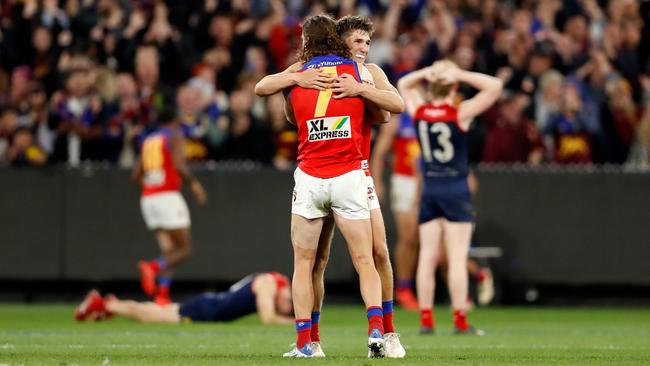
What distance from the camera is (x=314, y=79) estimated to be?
921 centimetres

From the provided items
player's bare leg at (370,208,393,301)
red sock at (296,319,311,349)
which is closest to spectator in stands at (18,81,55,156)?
player's bare leg at (370,208,393,301)

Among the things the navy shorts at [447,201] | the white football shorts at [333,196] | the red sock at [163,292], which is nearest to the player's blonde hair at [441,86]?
the navy shorts at [447,201]

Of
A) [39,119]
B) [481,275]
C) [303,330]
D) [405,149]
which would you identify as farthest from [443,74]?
[39,119]

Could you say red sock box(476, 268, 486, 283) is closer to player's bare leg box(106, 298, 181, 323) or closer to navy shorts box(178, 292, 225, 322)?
navy shorts box(178, 292, 225, 322)

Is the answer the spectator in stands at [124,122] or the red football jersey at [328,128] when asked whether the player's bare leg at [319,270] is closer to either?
A: the red football jersey at [328,128]

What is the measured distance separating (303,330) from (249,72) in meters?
10.7

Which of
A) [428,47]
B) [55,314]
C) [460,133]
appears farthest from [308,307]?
[428,47]

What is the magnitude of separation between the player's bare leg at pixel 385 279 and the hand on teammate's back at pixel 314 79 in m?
0.96

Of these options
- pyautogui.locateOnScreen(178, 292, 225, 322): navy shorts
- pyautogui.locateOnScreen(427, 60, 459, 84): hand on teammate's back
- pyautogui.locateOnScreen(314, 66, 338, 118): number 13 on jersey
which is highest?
pyautogui.locateOnScreen(427, 60, 459, 84): hand on teammate's back

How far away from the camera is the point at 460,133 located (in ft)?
44.7

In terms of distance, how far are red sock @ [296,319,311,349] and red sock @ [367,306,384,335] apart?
44 centimetres

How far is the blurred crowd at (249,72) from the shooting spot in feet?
62.1

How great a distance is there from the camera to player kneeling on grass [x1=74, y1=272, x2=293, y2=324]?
587 inches

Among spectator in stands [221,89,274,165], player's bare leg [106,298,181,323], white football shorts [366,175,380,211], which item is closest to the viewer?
white football shorts [366,175,380,211]
